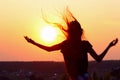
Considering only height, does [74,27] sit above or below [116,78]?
above

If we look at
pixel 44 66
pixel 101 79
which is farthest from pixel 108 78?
pixel 44 66

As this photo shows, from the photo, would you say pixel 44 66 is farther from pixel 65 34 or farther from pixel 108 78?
pixel 65 34

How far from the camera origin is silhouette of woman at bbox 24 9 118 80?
35.2ft

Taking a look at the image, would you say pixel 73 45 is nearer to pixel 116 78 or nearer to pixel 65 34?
pixel 65 34

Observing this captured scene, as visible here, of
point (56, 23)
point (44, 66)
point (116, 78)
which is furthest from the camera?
point (44, 66)

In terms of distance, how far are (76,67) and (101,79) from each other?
7606mm

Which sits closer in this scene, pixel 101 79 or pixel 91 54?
pixel 91 54

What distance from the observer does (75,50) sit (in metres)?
10.8

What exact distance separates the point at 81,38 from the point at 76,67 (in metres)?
0.54

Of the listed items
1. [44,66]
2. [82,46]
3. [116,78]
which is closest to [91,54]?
[82,46]

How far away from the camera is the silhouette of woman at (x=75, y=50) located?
10725mm

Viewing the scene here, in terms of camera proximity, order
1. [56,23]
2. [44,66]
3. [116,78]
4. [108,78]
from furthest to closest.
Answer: [44,66], [116,78], [108,78], [56,23]

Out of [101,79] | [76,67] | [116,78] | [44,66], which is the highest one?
[76,67]

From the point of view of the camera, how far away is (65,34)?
10984 mm
